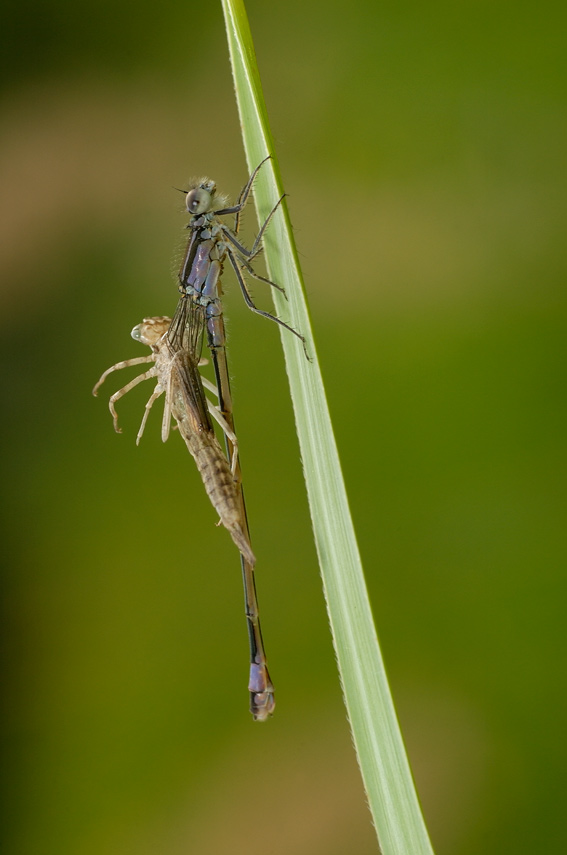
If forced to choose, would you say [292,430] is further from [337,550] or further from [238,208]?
[337,550]

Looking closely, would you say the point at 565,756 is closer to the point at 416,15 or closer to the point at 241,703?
the point at 241,703

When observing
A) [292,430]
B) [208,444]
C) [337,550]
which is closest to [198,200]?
[208,444]

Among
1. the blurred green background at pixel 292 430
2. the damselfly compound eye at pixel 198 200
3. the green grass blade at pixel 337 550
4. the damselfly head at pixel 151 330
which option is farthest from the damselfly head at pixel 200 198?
the blurred green background at pixel 292 430

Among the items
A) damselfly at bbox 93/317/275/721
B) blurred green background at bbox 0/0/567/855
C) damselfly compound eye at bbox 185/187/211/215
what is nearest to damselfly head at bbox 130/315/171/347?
damselfly at bbox 93/317/275/721

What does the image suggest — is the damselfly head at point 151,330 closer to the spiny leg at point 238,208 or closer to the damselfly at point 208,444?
the damselfly at point 208,444

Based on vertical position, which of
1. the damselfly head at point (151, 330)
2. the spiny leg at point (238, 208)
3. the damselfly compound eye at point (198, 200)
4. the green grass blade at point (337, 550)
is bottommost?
the green grass blade at point (337, 550)

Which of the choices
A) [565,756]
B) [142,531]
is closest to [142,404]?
[142,531]
